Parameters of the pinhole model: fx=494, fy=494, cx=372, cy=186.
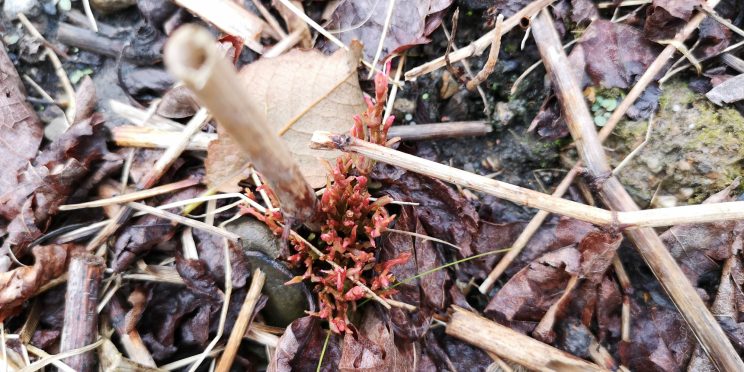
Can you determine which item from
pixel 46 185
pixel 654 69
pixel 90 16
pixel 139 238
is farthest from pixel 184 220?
pixel 654 69

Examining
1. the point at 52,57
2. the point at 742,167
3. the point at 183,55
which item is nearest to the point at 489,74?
the point at 742,167

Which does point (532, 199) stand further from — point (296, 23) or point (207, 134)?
point (207, 134)

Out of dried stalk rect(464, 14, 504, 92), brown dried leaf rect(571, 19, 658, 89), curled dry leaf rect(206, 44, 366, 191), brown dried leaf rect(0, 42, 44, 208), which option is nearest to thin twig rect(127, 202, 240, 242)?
curled dry leaf rect(206, 44, 366, 191)

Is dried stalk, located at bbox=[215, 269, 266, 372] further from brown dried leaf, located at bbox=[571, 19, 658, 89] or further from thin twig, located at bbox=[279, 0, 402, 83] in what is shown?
brown dried leaf, located at bbox=[571, 19, 658, 89]

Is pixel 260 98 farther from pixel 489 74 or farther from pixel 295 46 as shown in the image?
pixel 489 74

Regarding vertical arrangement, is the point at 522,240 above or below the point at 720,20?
below

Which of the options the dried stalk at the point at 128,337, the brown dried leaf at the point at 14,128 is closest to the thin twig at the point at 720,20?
the dried stalk at the point at 128,337

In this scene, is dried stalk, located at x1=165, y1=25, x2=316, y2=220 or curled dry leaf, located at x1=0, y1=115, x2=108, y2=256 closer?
dried stalk, located at x1=165, y1=25, x2=316, y2=220
